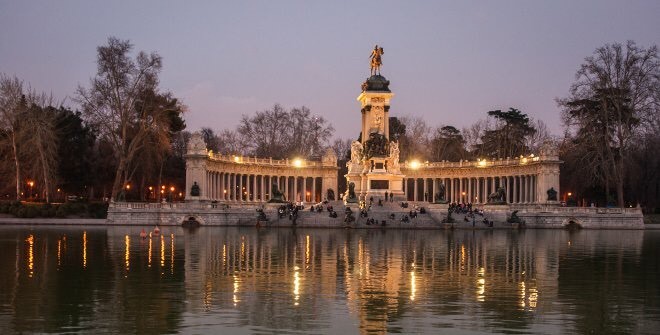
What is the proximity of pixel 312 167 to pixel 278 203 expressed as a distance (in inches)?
1081

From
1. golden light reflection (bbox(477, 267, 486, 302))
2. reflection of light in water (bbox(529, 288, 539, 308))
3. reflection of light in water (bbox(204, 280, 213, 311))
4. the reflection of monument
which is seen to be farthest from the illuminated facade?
reflection of light in water (bbox(529, 288, 539, 308))

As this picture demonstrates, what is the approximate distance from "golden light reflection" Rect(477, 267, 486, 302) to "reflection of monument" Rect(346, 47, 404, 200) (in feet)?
169

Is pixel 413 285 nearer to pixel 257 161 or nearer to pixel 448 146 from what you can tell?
pixel 257 161

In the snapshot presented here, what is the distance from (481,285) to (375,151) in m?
59.4

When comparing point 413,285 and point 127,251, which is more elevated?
point 127,251

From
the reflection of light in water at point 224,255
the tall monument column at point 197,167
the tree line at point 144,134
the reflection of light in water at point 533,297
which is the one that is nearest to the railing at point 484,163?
the tree line at point 144,134

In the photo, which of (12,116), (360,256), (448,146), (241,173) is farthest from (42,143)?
(448,146)

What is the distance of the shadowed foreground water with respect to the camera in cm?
1659

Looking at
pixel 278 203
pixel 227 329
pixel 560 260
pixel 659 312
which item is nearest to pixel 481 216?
pixel 278 203

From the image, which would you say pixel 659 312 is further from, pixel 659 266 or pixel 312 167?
pixel 312 167

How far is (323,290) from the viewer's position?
846 inches

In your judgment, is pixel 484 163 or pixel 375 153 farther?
pixel 484 163

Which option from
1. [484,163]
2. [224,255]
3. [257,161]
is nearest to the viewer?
[224,255]

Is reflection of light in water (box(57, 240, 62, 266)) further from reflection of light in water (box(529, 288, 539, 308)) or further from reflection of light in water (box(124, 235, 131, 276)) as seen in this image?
reflection of light in water (box(529, 288, 539, 308))
